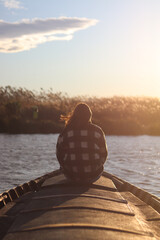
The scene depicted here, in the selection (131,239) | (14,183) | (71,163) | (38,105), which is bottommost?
(14,183)

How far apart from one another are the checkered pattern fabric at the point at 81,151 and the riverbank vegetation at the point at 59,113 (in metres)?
22.2

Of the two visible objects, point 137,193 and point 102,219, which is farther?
point 137,193

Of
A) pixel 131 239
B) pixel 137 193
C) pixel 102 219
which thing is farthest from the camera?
pixel 137 193

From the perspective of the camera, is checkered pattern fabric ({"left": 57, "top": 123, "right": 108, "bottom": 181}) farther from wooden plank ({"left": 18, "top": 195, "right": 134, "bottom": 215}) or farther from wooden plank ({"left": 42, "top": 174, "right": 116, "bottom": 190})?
wooden plank ({"left": 18, "top": 195, "right": 134, "bottom": 215})

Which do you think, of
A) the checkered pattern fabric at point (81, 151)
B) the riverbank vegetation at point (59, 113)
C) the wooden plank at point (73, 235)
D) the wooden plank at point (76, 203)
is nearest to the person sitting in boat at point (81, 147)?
the checkered pattern fabric at point (81, 151)

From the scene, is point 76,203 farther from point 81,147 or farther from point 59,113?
point 59,113

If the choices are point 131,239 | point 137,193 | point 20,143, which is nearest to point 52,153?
point 20,143

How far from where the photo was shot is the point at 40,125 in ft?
93.5

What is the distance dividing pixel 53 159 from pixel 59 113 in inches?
438

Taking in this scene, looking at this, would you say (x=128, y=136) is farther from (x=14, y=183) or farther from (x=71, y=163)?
(x=71, y=163)

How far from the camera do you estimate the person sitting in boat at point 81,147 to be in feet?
18.5

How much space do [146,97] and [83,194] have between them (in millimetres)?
30329

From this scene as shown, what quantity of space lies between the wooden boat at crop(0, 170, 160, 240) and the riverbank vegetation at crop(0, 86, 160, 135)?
2202 cm

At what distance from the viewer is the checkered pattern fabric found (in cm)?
562
